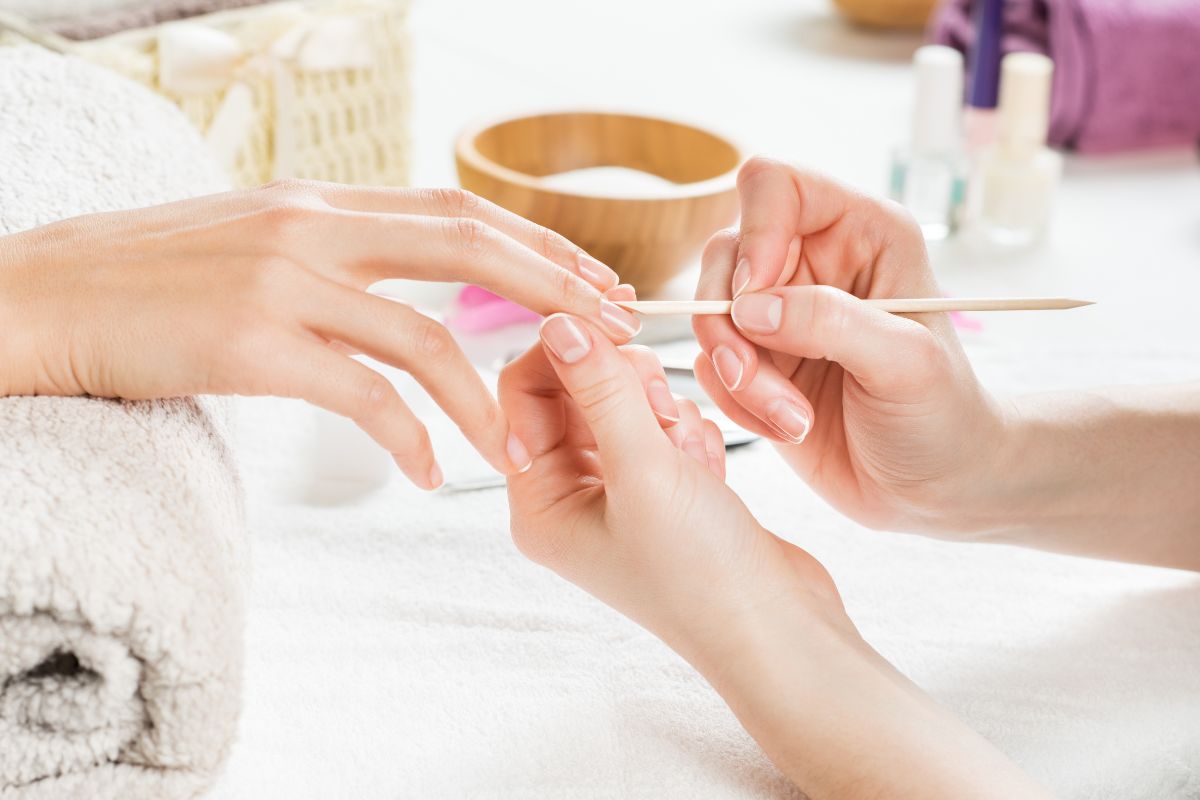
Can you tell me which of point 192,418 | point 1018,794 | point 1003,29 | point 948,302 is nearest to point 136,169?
point 192,418

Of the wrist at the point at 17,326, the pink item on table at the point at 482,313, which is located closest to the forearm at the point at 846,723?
the wrist at the point at 17,326

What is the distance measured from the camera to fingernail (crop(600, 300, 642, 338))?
24.5 inches

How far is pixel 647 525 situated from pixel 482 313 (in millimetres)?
427

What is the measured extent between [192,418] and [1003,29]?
106 centimetres

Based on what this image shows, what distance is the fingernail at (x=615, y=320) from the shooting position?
622 millimetres

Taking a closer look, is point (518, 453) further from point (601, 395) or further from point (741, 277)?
point (741, 277)

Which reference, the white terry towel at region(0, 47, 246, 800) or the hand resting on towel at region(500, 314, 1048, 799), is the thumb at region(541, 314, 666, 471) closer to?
the hand resting on towel at region(500, 314, 1048, 799)

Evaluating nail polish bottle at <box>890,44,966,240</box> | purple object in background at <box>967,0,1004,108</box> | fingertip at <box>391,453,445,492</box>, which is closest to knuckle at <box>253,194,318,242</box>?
fingertip at <box>391,453,445,492</box>

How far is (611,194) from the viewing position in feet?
3.18

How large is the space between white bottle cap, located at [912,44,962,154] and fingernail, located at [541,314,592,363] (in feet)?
2.34

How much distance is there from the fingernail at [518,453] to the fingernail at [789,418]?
5.5 inches

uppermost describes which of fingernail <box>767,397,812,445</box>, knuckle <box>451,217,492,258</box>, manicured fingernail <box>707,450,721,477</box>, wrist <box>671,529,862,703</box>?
knuckle <box>451,217,492,258</box>

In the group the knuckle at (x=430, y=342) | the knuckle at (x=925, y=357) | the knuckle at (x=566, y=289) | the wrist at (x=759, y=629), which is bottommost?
the wrist at (x=759, y=629)

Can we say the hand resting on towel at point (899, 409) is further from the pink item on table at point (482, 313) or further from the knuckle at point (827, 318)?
the pink item on table at point (482, 313)
